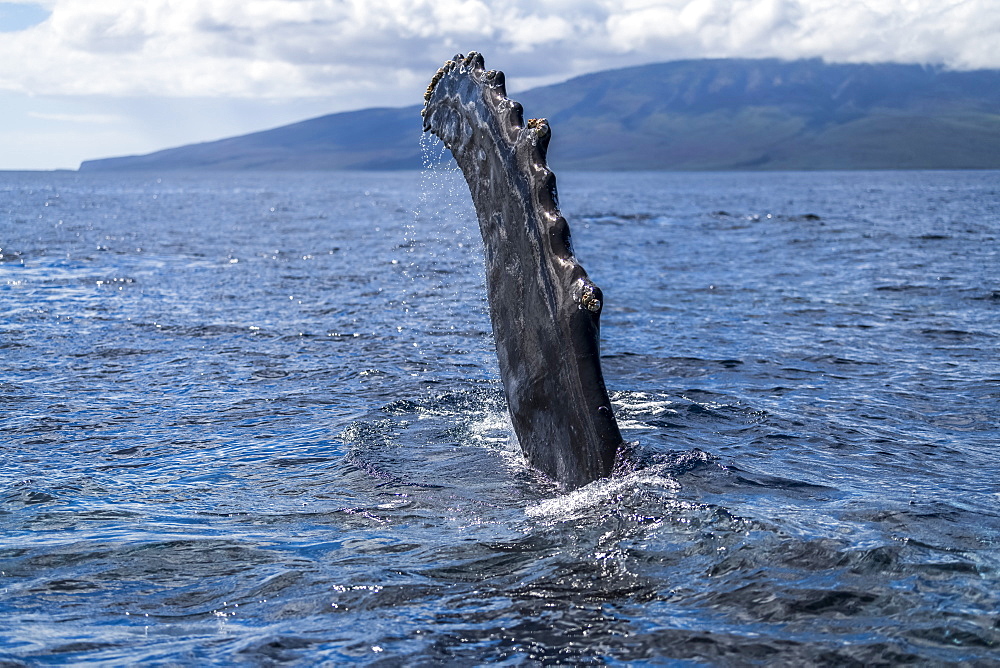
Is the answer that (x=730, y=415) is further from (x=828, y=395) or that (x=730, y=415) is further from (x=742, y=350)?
(x=742, y=350)

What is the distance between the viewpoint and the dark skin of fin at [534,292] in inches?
221

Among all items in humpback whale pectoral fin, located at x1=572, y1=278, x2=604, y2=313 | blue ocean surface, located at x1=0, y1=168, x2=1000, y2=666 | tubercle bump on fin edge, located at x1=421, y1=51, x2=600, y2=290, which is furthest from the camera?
tubercle bump on fin edge, located at x1=421, y1=51, x2=600, y2=290

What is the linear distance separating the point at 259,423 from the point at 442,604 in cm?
480

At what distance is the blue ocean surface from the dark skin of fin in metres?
0.39

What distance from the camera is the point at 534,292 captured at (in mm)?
6121

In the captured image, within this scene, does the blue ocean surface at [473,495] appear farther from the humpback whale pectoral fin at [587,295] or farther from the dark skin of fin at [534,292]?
the humpback whale pectoral fin at [587,295]

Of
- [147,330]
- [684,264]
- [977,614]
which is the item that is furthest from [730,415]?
[684,264]

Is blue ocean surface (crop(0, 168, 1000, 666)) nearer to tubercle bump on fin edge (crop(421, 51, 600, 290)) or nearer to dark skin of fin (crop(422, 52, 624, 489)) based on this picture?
dark skin of fin (crop(422, 52, 624, 489))

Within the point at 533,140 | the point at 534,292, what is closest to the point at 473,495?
the point at 534,292

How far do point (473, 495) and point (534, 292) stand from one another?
5.21ft

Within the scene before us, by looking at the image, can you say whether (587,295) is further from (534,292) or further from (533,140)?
(533,140)

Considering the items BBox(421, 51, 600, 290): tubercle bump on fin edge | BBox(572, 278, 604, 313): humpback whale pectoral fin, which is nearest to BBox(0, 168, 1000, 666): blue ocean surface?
BBox(572, 278, 604, 313): humpback whale pectoral fin

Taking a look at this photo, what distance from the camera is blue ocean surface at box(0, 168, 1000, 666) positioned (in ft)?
15.4

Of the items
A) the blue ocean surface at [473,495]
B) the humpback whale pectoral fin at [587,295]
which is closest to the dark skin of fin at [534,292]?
the humpback whale pectoral fin at [587,295]
